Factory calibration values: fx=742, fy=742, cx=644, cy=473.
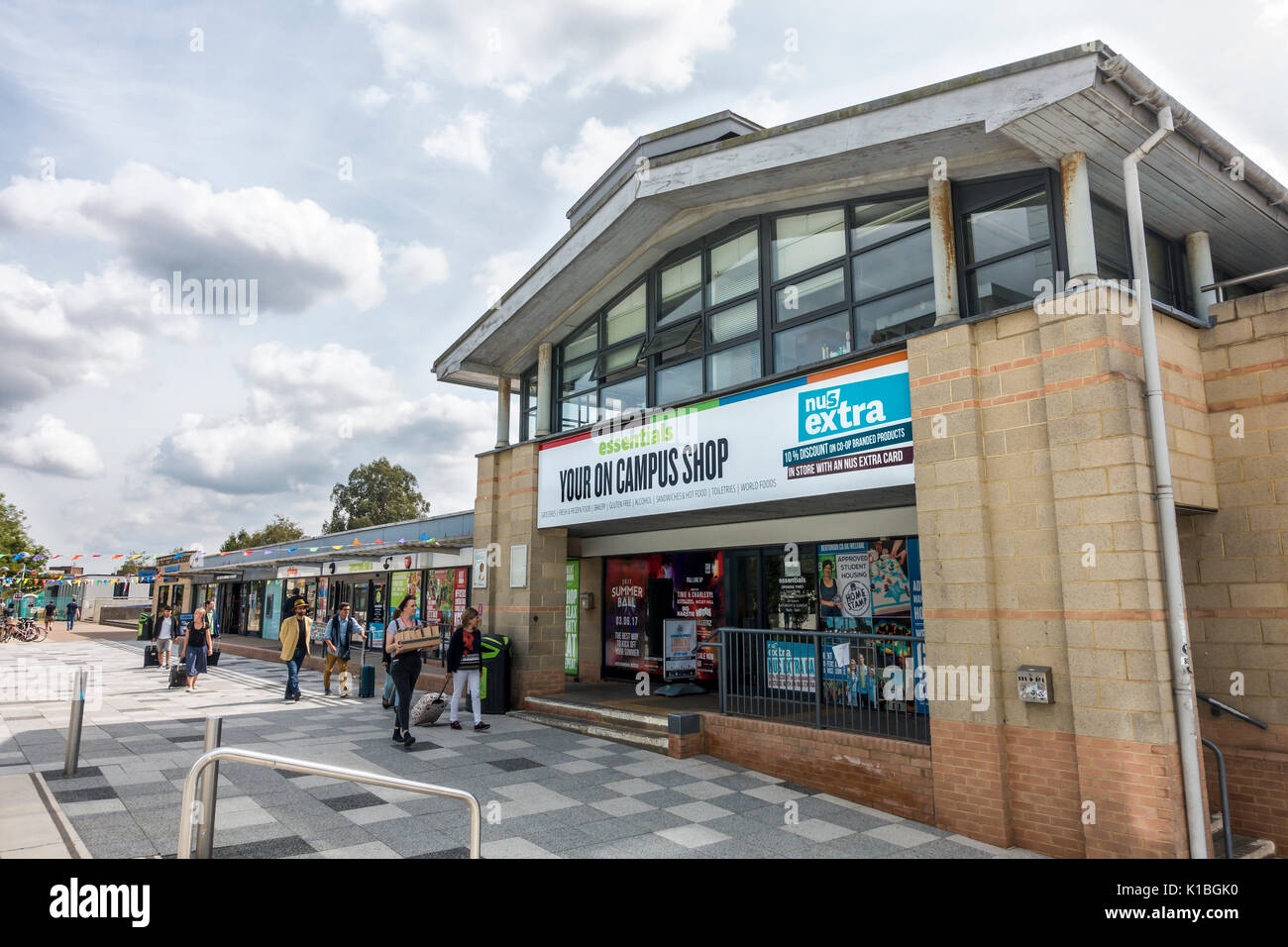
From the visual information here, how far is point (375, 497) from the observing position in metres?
57.1

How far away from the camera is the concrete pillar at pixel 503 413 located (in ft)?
44.9

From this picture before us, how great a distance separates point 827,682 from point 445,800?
503cm

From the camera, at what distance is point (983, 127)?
6.87 meters

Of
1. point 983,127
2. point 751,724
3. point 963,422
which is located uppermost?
point 983,127

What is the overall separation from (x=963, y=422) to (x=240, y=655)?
948 inches

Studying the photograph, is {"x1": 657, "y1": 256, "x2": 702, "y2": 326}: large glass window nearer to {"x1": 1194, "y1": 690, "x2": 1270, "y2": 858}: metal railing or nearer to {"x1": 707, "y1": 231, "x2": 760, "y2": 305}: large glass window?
{"x1": 707, "y1": 231, "x2": 760, "y2": 305}: large glass window

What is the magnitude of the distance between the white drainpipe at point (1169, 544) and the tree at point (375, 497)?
180 feet

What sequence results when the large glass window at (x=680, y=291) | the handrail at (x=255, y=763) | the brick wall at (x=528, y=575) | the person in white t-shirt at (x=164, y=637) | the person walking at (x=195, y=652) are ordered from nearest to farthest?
the handrail at (x=255, y=763), the large glass window at (x=680, y=291), the brick wall at (x=528, y=575), the person walking at (x=195, y=652), the person in white t-shirt at (x=164, y=637)

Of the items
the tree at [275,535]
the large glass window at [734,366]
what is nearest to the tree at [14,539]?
the tree at [275,535]

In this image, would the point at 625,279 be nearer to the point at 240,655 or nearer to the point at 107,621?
the point at 240,655

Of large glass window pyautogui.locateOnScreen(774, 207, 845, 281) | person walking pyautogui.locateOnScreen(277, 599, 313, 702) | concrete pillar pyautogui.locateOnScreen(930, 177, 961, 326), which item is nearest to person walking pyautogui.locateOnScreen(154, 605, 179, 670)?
person walking pyautogui.locateOnScreen(277, 599, 313, 702)

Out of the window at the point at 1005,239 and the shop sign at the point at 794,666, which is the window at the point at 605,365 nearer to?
the shop sign at the point at 794,666

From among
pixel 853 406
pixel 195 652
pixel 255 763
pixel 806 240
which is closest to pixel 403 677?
pixel 255 763
